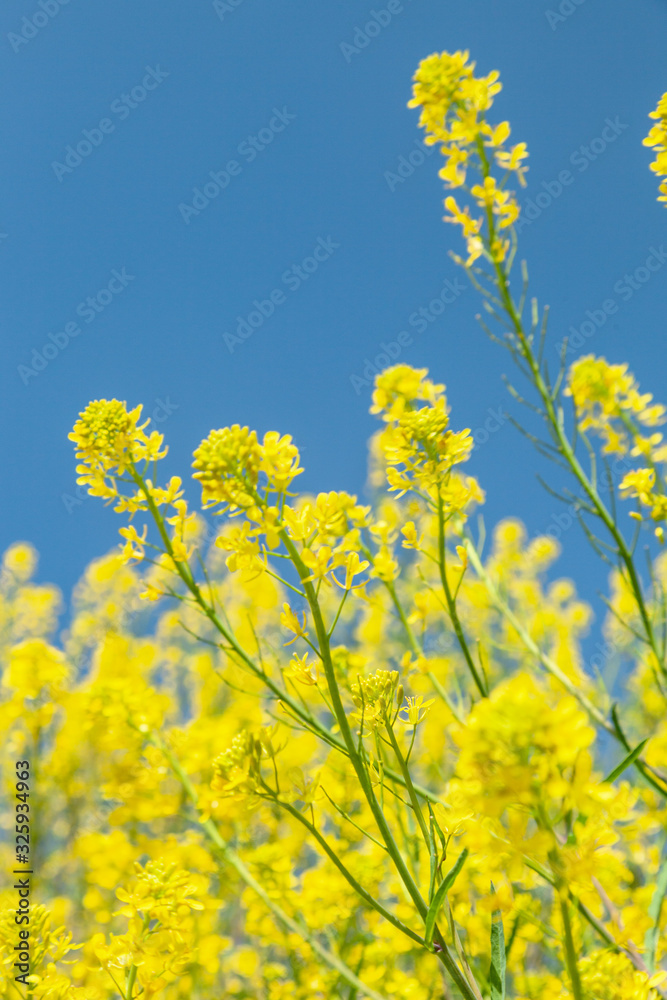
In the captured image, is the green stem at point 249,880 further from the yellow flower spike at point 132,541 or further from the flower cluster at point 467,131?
the flower cluster at point 467,131

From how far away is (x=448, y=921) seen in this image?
1.09 m

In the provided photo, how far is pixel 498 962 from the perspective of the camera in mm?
1126

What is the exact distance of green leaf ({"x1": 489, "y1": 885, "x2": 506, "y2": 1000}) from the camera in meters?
1.10

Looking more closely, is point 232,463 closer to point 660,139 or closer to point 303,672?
point 303,672

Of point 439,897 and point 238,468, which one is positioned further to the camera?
point 238,468

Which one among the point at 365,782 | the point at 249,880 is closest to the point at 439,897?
the point at 365,782

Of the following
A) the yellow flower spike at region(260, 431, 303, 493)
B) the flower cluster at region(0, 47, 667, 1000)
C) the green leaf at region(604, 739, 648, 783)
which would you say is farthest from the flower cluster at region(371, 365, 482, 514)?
the green leaf at region(604, 739, 648, 783)

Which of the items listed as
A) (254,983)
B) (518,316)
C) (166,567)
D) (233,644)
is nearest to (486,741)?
(233,644)

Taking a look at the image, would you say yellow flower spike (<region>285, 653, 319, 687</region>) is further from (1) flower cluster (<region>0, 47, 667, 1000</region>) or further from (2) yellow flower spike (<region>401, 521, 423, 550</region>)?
(2) yellow flower spike (<region>401, 521, 423, 550</region>)

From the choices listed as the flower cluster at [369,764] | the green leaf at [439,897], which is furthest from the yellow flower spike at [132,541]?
the green leaf at [439,897]

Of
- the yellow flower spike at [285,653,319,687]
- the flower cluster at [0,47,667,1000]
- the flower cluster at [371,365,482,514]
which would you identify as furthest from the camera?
the flower cluster at [371,365,482,514]

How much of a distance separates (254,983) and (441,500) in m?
3.02

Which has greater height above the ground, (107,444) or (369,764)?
(107,444)

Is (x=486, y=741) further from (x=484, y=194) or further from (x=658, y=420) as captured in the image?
(x=658, y=420)
